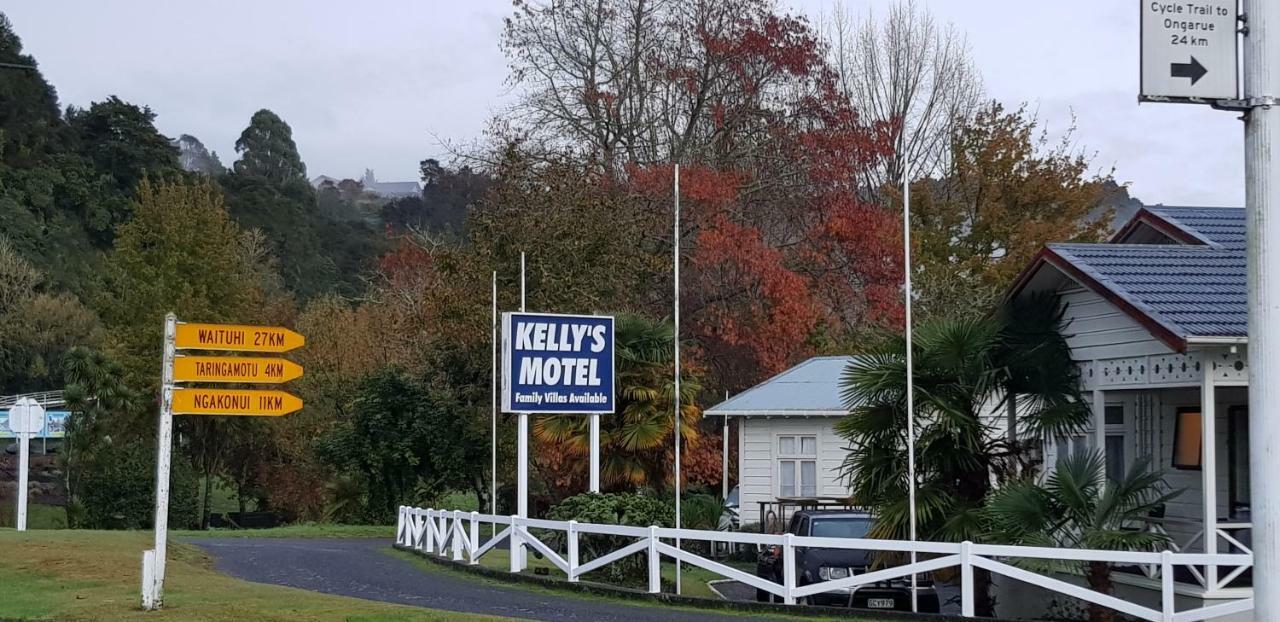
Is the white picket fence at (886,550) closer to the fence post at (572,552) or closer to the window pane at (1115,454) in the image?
the fence post at (572,552)

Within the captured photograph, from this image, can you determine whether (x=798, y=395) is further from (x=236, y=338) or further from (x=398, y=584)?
(x=236, y=338)

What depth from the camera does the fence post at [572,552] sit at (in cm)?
1989

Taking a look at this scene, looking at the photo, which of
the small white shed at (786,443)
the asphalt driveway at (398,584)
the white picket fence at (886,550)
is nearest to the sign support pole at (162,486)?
the asphalt driveway at (398,584)

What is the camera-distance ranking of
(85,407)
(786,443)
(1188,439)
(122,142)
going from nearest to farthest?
(1188,439), (786,443), (85,407), (122,142)

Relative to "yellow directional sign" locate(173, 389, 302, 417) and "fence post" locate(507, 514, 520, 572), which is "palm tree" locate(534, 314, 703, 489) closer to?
"fence post" locate(507, 514, 520, 572)

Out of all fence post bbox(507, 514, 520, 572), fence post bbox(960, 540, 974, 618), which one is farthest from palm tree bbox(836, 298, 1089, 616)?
fence post bbox(507, 514, 520, 572)

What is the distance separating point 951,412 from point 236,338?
334 inches

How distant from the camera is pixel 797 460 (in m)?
32.6

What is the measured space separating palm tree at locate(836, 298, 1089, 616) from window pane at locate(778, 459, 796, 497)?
13.8 metres

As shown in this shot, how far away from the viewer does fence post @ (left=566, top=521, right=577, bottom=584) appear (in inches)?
783

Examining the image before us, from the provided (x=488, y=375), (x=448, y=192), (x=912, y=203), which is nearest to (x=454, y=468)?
(x=488, y=375)

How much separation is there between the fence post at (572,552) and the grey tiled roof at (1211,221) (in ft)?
30.0

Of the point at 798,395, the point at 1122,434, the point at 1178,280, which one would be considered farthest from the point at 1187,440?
the point at 798,395

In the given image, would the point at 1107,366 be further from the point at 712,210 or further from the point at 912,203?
the point at 912,203
